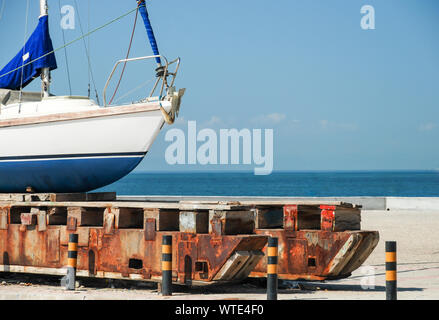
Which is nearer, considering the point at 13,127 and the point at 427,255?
the point at 13,127

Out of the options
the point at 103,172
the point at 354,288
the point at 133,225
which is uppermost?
the point at 103,172

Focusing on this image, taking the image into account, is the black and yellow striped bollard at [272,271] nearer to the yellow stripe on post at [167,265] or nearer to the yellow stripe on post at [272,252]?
the yellow stripe on post at [272,252]

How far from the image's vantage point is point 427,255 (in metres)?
18.0

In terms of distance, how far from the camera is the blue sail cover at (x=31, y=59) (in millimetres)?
17469

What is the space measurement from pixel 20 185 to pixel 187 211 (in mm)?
5523

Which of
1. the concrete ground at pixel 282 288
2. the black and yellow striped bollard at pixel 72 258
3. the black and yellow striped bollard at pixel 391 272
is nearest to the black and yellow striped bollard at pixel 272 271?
the concrete ground at pixel 282 288

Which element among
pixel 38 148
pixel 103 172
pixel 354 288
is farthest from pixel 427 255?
pixel 38 148

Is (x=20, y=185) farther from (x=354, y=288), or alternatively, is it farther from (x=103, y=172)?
(x=354, y=288)

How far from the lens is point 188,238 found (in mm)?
11539

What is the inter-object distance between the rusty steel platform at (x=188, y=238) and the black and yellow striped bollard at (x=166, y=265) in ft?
1.70

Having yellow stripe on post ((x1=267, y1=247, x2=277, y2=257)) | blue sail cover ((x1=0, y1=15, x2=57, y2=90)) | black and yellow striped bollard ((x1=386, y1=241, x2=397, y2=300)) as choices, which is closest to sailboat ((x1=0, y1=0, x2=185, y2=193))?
blue sail cover ((x1=0, y1=15, x2=57, y2=90))

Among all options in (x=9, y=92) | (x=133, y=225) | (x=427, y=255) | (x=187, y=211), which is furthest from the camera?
(x=427, y=255)

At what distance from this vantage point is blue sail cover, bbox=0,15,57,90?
17469 millimetres
